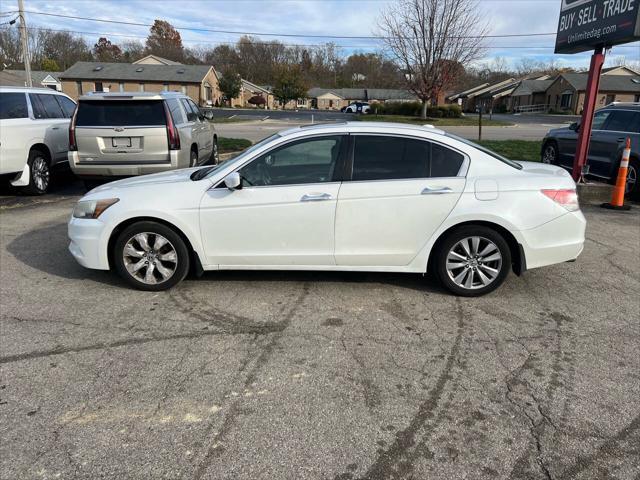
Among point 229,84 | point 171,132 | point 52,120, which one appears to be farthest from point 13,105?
point 229,84

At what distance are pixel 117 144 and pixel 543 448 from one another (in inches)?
299

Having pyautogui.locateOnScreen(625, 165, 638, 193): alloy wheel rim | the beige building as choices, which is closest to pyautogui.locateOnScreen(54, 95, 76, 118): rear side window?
pyautogui.locateOnScreen(625, 165, 638, 193): alloy wheel rim

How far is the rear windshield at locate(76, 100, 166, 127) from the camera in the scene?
26.7 feet

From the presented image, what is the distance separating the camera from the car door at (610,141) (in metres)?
9.79

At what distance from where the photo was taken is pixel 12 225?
736 cm

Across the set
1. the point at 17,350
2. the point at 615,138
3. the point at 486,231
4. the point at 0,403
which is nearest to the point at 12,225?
the point at 17,350

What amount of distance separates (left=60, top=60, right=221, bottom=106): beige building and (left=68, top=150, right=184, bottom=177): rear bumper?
64654 millimetres

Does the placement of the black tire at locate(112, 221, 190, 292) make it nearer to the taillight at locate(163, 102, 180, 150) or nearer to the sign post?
the taillight at locate(163, 102, 180, 150)

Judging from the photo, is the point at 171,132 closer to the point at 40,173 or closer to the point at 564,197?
the point at 40,173

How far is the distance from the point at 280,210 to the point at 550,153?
10.2 meters

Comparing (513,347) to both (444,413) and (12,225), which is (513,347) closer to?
(444,413)

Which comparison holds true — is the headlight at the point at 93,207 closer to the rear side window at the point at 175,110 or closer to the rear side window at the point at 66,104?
the rear side window at the point at 175,110

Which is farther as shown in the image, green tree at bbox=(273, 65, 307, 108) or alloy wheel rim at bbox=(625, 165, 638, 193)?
green tree at bbox=(273, 65, 307, 108)

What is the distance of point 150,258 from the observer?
4738 mm
